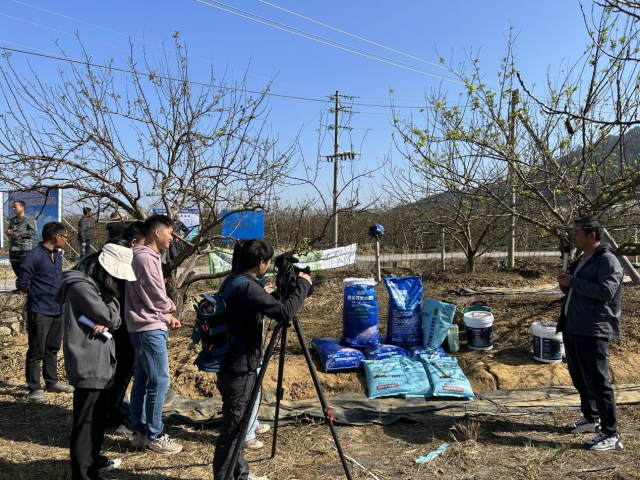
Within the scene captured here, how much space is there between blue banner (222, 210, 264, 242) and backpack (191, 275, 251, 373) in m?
3.01

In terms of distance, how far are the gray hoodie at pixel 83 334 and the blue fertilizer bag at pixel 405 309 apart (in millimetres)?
2828

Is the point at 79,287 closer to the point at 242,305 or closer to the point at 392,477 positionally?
the point at 242,305

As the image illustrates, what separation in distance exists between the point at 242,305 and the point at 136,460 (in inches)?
63.0

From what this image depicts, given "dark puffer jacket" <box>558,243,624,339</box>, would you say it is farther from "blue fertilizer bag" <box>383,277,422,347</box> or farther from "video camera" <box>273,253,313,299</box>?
"video camera" <box>273,253,313,299</box>

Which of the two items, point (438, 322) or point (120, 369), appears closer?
point (120, 369)

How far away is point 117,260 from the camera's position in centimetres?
281

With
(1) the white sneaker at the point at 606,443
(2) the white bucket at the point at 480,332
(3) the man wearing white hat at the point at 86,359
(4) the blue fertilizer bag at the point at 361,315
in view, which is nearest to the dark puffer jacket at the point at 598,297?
(1) the white sneaker at the point at 606,443

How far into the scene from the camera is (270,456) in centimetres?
326

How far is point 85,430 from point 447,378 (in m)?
2.92

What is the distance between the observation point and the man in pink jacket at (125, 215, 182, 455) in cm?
313

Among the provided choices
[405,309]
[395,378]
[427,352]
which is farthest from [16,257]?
[427,352]

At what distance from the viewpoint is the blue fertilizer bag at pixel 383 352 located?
14.5ft

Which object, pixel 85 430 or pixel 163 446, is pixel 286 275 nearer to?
pixel 85 430

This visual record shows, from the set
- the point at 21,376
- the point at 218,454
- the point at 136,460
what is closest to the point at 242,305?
the point at 218,454
